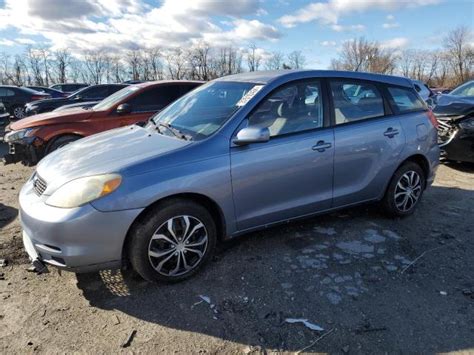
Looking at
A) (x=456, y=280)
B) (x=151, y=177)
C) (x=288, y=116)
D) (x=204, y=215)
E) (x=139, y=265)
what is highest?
(x=288, y=116)

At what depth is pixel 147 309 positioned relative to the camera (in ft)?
9.55

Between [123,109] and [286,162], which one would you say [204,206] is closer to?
[286,162]

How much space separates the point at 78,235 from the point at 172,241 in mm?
697

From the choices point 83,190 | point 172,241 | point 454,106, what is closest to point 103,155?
point 83,190

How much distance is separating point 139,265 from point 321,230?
6.69ft

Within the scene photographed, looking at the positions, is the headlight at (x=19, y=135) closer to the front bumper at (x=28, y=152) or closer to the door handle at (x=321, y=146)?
the front bumper at (x=28, y=152)

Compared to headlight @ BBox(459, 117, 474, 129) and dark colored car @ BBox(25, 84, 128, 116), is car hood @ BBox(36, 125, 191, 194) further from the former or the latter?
dark colored car @ BBox(25, 84, 128, 116)

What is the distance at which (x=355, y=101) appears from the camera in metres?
4.14

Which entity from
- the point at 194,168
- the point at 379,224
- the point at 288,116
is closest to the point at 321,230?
the point at 379,224

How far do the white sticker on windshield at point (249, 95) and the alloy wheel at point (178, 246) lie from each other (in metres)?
1.15

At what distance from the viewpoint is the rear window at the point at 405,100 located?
14.5ft

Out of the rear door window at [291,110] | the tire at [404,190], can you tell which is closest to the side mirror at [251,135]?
the rear door window at [291,110]

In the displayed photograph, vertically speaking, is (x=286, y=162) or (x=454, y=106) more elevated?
(x=286, y=162)

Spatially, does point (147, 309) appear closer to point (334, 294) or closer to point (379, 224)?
point (334, 294)
